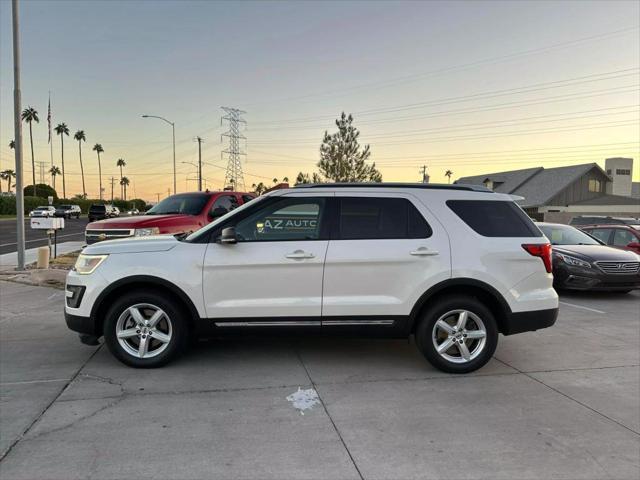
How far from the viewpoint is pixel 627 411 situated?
4.12 m

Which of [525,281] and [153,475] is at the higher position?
[525,281]

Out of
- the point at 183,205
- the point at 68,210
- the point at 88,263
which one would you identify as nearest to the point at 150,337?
the point at 88,263

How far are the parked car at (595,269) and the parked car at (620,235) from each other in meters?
1.82

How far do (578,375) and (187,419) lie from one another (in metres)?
3.86

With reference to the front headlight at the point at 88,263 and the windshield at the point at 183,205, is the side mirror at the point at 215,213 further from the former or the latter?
the front headlight at the point at 88,263

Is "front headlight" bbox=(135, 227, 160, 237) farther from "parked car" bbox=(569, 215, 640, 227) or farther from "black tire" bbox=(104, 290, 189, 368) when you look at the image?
"parked car" bbox=(569, 215, 640, 227)

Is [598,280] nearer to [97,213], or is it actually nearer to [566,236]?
[566,236]

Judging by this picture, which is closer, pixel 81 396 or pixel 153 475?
pixel 153 475

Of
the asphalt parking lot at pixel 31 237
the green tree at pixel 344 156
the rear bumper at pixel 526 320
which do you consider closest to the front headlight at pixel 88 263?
the rear bumper at pixel 526 320

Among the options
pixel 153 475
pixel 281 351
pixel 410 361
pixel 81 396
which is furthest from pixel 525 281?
pixel 81 396

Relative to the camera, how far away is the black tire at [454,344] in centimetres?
483

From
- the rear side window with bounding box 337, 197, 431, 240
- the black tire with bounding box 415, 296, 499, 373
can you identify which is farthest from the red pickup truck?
the black tire with bounding box 415, 296, 499, 373

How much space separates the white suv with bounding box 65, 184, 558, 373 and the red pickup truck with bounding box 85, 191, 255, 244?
4.33 metres

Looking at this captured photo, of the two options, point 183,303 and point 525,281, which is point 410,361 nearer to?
point 525,281
